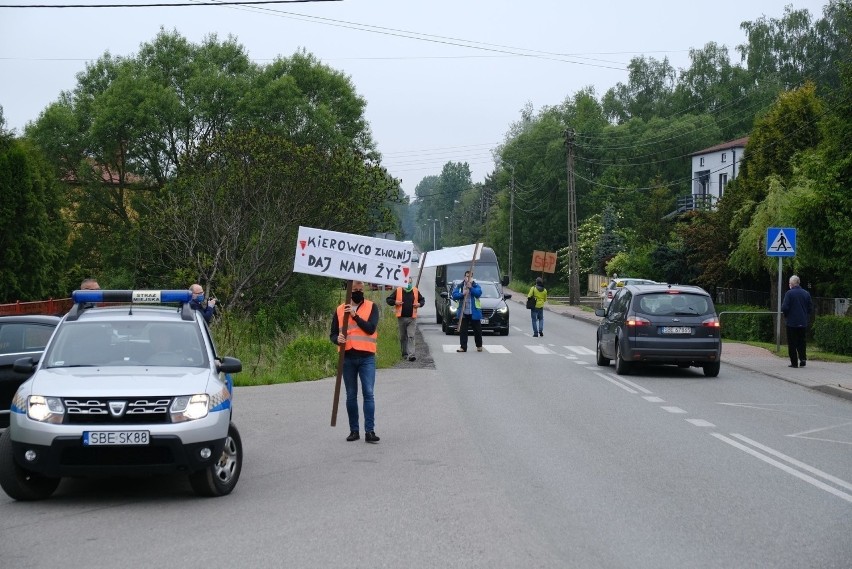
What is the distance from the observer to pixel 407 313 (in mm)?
24109

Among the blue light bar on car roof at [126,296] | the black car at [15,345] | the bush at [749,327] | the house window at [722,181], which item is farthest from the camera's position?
the house window at [722,181]

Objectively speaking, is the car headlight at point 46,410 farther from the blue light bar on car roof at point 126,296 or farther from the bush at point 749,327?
the bush at point 749,327

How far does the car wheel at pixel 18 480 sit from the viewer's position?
8.74 m

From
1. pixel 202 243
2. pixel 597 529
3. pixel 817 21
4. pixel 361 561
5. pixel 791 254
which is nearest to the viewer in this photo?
pixel 361 561

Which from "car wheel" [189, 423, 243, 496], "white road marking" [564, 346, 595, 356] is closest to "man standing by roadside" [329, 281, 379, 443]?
"car wheel" [189, 423, 243, 496]

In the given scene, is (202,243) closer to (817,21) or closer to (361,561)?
(361,561)

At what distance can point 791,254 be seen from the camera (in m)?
24.5

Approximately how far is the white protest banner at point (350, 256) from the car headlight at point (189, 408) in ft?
15.7

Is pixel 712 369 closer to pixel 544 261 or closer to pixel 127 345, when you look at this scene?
pixel 127 345

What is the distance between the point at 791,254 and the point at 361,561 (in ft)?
64.8

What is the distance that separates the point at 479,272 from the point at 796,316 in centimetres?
1803

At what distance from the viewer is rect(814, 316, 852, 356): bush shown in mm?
27000

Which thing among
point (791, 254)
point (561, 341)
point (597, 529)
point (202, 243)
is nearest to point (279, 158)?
point (202, 243)

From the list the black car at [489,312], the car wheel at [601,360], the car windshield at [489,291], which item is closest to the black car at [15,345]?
the car wheel at [601,360]
